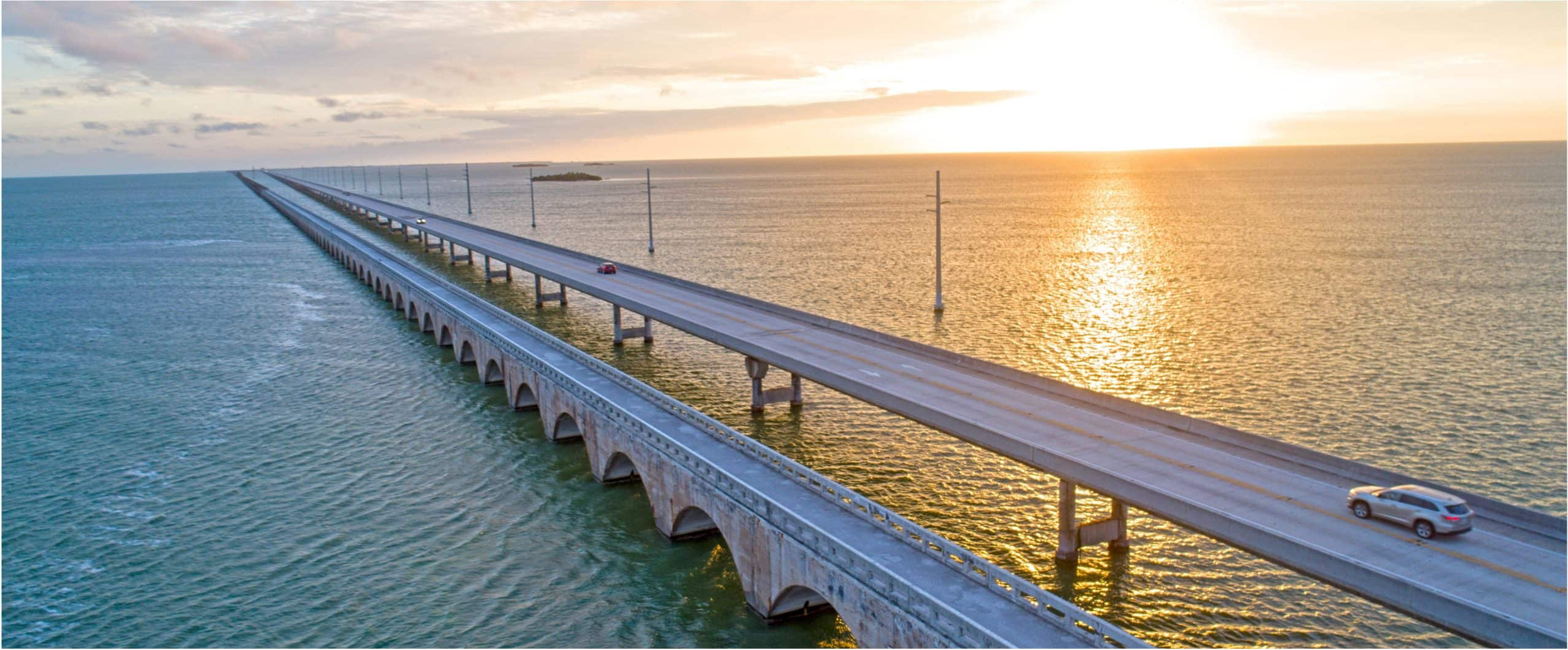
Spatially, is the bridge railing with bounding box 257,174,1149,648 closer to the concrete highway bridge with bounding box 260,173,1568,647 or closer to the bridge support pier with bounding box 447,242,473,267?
the concrete highway bridge with bounding box 260,173,1568,647

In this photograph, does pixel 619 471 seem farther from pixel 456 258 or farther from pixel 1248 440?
pixel 456 258

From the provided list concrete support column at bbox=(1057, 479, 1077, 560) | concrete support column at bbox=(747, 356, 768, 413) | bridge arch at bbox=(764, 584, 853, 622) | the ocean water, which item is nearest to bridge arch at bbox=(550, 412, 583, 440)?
the ocean water

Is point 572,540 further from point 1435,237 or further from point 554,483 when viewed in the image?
point 1435,237

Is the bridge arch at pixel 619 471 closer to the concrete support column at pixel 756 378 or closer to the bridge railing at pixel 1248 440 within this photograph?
the concrete support column at pixel 756 378

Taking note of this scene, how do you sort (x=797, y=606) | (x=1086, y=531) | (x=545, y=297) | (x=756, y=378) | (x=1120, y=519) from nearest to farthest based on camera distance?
(x=797, y=606)
(x=1086, y=531)
(x=1120, y=519)
(x=756, y=378)
(x=545, y=297)

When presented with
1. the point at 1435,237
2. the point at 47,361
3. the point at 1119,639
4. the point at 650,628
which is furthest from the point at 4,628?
the point at 1435,237

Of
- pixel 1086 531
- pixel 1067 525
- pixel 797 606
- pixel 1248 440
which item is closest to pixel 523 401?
pixel 797 606
